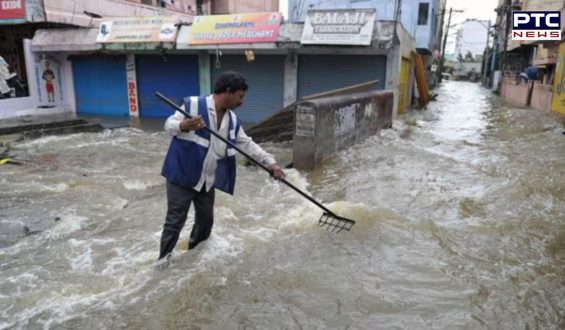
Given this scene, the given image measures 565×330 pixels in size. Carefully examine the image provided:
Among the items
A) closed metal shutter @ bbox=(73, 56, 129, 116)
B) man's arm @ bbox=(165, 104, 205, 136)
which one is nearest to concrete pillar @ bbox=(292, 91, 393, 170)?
man's arm @ bbox=(165, 104, 205, 136)

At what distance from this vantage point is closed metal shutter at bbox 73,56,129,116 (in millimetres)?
17203

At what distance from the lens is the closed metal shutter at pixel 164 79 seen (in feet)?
53.1

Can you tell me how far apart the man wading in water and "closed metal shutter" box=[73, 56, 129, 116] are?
14.8 m

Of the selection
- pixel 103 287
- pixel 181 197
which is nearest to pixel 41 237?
pixel 103 287

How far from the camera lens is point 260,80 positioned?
1535 cm

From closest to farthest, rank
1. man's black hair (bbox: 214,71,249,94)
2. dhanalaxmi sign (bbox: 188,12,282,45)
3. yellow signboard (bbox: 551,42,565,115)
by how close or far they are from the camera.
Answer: man's black hair (bbox: 214,71,249,94), dhanalaxmi sign (bbox: 188,12,282,45), yellow signboard (bbox: 551,42,565,115)

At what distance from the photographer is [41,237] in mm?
4930

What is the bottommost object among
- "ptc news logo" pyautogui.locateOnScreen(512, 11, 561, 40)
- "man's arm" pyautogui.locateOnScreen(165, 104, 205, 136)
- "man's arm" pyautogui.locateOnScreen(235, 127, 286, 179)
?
"man's arm" pyautogui.locateOnScreen(235, 127, 286, 179)

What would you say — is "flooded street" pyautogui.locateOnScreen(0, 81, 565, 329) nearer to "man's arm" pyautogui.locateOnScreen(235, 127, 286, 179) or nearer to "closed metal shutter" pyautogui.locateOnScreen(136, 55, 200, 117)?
"man's arm" pyautogui.locateOnScreen(235, 127, 286, 179)

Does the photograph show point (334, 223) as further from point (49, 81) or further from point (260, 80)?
point (49, 81)

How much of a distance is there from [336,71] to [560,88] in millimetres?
7507

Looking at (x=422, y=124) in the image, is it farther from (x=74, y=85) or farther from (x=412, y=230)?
(x=74, y=85)

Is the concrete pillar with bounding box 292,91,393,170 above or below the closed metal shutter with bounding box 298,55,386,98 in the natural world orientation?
below

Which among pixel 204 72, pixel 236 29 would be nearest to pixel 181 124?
pixel 236 29
